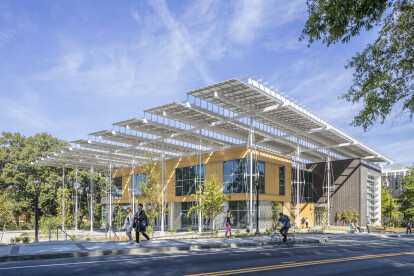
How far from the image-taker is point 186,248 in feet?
53.6

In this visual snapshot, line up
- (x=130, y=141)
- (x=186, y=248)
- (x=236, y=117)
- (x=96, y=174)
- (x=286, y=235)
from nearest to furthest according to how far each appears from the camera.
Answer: (x=186, y=248), (x=286, y=235), (x=236, y=117), (x=130, y=141), (x=96, y=174)

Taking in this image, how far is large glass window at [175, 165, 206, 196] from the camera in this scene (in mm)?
39781

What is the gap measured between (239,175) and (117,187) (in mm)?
24655

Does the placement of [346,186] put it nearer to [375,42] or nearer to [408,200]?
[408,200]

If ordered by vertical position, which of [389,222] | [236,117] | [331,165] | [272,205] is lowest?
[389,222]

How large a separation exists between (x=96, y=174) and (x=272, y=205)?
108ft

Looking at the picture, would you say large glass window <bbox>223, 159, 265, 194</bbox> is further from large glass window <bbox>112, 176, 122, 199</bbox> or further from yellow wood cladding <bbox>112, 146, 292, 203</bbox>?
large glass window <bbox>112, 176, 122, 199</bbox>

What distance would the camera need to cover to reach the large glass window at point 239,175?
3462 cm

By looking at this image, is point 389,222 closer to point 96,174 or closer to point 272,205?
point 272,205

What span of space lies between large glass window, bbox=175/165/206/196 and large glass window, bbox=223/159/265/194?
12.0 ft

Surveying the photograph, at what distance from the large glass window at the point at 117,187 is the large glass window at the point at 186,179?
14218 millimetres

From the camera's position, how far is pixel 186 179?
134ft

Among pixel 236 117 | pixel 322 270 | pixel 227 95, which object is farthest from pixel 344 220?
pixel 322 270

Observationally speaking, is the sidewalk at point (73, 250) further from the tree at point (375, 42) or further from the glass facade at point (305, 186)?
the glass facade at point (305, 186)
